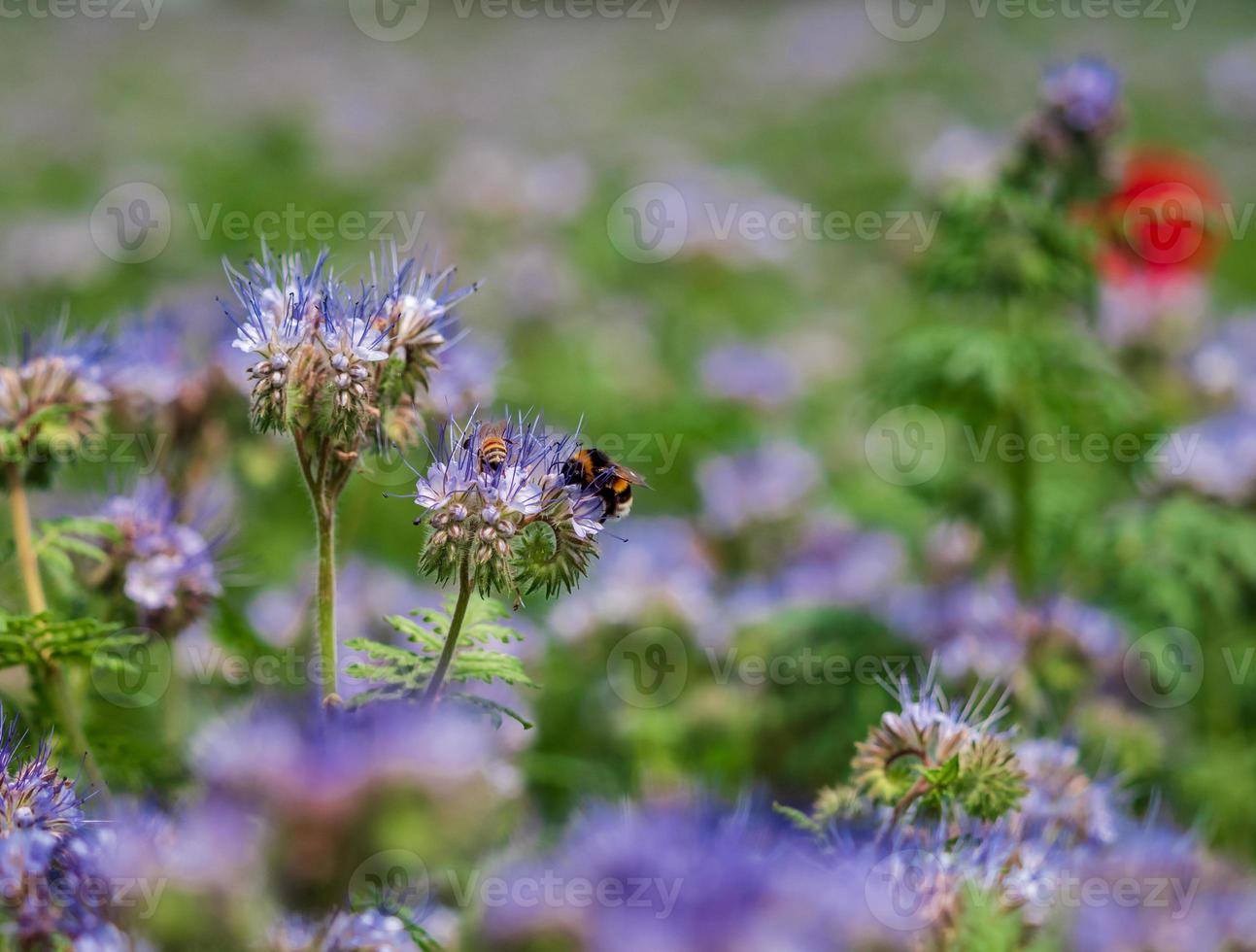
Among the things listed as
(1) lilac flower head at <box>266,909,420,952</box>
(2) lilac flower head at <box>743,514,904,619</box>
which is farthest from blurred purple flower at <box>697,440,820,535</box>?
(1) lilac flower head at <box>266,909,420,952</box>

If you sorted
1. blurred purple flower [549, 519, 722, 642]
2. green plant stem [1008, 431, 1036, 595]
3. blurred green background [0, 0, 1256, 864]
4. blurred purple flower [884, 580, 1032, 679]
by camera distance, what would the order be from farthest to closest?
blurred purple flower [549, 519, 722, 642] < blurred green background [0, 0, 1256, 864] < green plant stem [1008, 431, 1036, 595] < blurred purple flower [884, 580, 1032, 679]

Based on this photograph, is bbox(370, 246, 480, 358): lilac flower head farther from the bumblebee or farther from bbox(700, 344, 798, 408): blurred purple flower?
bbox(700, 344, 798, 408): blurred purple flower

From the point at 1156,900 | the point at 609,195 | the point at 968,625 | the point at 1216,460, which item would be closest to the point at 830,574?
the point at 968,625

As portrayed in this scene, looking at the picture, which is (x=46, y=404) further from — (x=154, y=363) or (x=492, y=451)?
(x=492, y=451)

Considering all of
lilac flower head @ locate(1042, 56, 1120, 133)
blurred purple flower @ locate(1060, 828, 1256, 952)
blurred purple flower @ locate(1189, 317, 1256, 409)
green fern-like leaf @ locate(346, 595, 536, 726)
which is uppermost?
lilac flower head @ locate(1042, 56, 1120, 133)

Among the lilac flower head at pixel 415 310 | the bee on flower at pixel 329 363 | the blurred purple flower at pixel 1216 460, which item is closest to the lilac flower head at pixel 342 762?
the bee on flower at pixel 329 363
